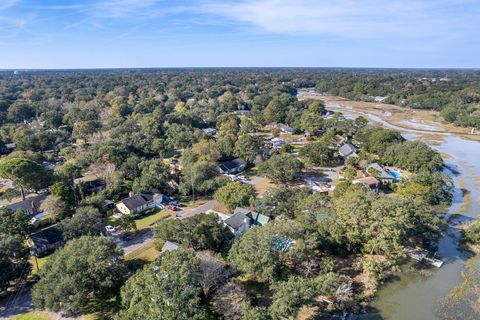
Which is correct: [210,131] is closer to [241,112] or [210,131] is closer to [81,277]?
[241,112]

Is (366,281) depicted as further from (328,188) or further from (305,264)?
(328,188)

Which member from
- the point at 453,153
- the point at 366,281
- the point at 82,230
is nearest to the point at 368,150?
the point at 453,153

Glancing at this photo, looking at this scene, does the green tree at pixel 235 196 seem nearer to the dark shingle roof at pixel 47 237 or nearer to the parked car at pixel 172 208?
the parked car at pixel 172 208

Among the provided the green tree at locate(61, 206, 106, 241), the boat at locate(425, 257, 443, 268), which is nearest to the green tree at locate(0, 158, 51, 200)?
the green tree at locate(61, 206, 106, 241)

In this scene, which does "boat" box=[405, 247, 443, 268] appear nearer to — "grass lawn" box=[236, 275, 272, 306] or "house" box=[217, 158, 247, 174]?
"grass lawn" box=[236, 275, 272, 306]

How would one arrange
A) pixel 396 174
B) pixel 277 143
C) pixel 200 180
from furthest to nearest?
pixel 277 143 → pixel 396 174 → pixel 200 180

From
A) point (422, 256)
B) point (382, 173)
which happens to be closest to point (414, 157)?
point (382, 173)
